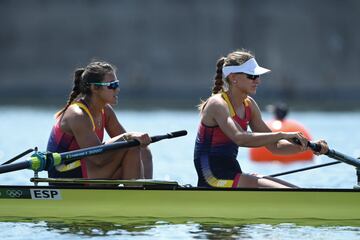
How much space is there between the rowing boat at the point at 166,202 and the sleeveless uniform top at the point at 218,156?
0.49 metres

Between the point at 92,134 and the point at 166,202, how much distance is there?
1.17m

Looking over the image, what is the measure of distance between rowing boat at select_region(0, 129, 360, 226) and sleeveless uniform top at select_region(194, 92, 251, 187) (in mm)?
492

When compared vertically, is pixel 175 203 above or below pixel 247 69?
below

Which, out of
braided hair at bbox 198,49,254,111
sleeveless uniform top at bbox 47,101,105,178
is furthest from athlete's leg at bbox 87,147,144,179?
braided hair at bbox 198,49,254,111

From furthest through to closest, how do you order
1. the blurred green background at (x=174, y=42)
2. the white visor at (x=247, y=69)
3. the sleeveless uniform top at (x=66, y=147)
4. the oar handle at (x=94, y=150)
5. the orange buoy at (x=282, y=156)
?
1. the blurred green background at (x=174, y=42)
2. the orange buoy at (x=282, y=156)
3. the sleeveless uniform top at (x=66, y=147)
4. the white visor at (x=247, y=69)
5. the oar handle at (x=94, y=150)

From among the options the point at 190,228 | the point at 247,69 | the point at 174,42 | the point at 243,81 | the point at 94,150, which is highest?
the point at 247,69

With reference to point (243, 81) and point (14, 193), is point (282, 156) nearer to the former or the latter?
point (243, 81)

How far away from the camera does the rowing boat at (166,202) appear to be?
12.0m

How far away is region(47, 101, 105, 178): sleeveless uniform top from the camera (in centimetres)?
1270

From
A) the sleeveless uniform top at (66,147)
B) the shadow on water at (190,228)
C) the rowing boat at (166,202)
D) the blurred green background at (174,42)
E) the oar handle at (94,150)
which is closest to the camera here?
the shadow on water at (190,228)

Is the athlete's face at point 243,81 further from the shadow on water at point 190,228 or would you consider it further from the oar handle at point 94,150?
the shadow on water at point 190,228

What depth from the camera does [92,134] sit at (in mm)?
12555

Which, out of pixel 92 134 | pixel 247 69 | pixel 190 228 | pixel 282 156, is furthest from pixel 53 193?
pixel 282 156

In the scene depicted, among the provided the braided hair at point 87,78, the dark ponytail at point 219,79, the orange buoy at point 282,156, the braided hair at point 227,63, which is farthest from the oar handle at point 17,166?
the orange buoy at point 282,156
